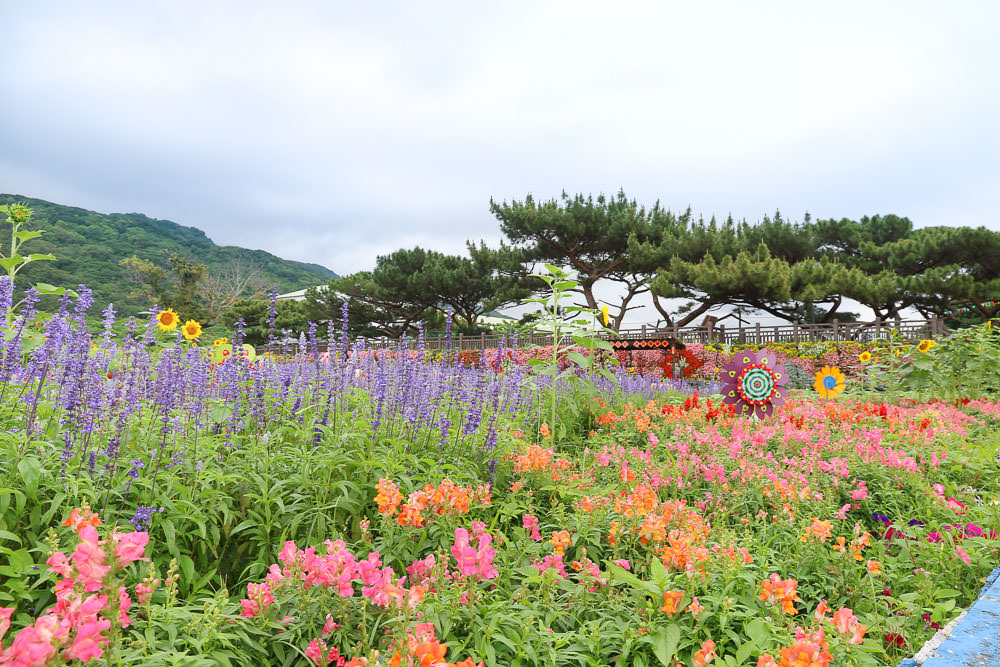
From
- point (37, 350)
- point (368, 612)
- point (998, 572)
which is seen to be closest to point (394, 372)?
point (37, 350)

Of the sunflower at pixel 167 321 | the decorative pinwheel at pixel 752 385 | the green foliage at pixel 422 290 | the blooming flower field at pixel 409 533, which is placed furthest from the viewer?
the green foliage at pixel 422 290

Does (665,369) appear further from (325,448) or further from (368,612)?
(368,612)

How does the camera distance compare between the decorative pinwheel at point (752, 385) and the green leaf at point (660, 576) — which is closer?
the green leaf at point (660, 576)

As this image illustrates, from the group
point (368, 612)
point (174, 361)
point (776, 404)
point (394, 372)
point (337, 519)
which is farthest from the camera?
point (776, 404)

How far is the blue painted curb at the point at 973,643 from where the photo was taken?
4.12 feet

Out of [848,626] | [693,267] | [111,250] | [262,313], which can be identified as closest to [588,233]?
[693,267]

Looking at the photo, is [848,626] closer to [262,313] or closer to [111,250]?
[262,313]

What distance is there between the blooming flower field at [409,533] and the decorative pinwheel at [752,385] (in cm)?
125

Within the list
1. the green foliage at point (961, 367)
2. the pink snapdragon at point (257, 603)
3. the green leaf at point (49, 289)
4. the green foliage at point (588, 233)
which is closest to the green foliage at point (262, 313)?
the green foliage at point (588, 233)

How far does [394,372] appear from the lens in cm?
351

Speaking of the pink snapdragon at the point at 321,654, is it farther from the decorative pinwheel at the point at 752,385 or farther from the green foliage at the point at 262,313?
the green foliage at the point at 262,313

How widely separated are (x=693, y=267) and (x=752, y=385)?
727 inches

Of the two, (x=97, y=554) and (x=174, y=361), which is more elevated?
(x=174, y=361)

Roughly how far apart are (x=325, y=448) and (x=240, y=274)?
129 feet
